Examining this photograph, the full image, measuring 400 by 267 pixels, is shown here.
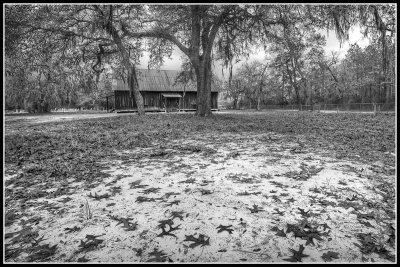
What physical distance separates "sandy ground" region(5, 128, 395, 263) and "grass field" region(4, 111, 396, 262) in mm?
12

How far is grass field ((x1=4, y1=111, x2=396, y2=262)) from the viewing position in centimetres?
235

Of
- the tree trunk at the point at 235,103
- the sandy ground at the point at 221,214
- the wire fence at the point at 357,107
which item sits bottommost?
the sandy ground at the point at 221,214

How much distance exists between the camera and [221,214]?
302cm

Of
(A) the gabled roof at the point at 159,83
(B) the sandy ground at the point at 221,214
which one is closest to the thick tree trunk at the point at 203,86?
(B) the sandy ground at the point at 221,214

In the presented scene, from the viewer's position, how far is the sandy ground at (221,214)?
2334mm

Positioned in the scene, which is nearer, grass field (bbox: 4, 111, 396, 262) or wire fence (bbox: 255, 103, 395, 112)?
grass field (bbox: 4, 111, 396, 262)

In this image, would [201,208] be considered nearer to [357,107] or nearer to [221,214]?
[221,214]

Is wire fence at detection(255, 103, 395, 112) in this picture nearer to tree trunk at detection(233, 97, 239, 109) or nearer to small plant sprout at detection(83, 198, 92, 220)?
tree trunk at detection(233, 97, 239, 109)

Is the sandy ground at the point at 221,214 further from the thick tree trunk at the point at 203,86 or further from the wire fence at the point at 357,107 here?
the wire fence at the point at 357,107

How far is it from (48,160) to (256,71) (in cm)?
5357

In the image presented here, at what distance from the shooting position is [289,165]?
510 cm

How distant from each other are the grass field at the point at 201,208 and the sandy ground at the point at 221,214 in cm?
1

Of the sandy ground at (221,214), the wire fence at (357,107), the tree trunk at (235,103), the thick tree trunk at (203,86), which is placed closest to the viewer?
the sandy ground at (221,214)

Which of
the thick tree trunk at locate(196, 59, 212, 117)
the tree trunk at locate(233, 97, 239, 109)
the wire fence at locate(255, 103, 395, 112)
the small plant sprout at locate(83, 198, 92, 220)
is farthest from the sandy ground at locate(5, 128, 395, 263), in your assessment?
the tree trunk at locate(233, 97, 239, 109)
